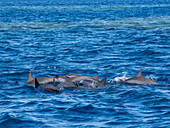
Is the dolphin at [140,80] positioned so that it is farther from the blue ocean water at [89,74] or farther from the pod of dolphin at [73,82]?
the blue ocean water at [89,74]

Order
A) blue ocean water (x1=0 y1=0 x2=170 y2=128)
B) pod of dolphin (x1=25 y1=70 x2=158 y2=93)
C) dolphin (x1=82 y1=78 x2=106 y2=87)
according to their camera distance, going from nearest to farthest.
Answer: blue ocean water (x1=0 y1=0 x2=170 y2=128) < pod of dolphin (x1=25 y1=70 x2=158 y2=93) < dolphin (x1=82 y1=78 x2=106 y2=87)

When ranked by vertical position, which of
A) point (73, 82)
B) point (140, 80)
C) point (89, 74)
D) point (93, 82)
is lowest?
point (89, 74)

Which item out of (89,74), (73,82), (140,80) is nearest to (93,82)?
(73,82)

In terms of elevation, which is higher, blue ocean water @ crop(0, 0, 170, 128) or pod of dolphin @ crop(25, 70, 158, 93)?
pod of dolphin @ crop(25, 70, 158, 93)

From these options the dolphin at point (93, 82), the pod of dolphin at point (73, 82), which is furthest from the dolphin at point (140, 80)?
the dolphin at point (93, 82)

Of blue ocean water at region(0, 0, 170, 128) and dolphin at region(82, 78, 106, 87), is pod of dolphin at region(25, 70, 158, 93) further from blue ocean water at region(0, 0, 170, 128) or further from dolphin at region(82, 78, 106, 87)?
blue ocean water at region(0, 0, 170, 128)

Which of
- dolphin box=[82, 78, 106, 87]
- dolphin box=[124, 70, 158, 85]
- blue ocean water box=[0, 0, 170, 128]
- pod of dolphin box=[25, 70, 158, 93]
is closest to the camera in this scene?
blue ocean water box=[0, 0, 170, 128]

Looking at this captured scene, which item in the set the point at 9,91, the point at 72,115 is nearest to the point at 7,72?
the point at 9,91

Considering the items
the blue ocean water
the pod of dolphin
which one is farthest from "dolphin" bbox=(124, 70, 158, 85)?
the blue ocean water

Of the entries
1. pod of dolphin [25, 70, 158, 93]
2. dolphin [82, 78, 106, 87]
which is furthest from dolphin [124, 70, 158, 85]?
dolphin [82, 78, 106, 87]

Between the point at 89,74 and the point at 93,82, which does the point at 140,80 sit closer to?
the point at 93,82

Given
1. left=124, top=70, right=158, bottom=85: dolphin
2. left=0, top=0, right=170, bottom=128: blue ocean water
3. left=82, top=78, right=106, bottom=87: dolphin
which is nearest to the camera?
left=0, top=0, right=170, bottom=128: blue ocean water

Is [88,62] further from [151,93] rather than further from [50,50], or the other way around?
[151,93]

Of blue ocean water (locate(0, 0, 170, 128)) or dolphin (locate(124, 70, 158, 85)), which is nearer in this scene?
blue ocean water (locate(0, 0, 170, 128))
